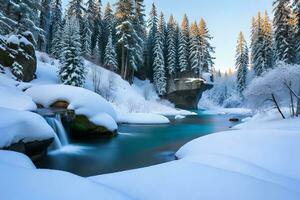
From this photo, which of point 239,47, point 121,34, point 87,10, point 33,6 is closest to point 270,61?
point 239,47

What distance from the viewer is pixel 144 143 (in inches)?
586

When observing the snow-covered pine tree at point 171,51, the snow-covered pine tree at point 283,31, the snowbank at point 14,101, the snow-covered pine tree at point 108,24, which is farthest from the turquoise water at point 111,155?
the snow-covered pine tree at point 108,24

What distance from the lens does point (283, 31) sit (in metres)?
32.5

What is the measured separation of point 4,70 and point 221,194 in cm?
2045

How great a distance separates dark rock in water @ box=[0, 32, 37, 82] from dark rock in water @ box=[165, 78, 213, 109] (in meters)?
28.2

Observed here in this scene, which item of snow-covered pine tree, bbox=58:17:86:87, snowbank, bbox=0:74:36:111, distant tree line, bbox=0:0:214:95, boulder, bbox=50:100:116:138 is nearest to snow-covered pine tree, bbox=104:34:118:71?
distant tree line, bbox=0:0:214:95

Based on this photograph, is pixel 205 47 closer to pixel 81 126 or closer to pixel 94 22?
pixel 94 22

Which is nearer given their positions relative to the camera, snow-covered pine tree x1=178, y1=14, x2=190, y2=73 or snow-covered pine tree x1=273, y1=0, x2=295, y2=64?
snow-covered pine tree x1=273, y1=0, x2=295, y2=64

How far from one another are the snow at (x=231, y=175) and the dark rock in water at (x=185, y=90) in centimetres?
3974

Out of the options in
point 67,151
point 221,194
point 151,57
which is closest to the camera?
point 221,194

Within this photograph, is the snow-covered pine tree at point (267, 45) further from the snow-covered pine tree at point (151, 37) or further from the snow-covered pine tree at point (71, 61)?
the snow-covered pine tree at point (71, 61)

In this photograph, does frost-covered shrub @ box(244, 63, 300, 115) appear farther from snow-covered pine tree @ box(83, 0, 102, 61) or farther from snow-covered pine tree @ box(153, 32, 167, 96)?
snow-covered pine tree @ box(83, 0, 102, 61)

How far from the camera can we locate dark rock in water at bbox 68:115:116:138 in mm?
15710

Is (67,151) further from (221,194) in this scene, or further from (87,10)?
(87,10)
